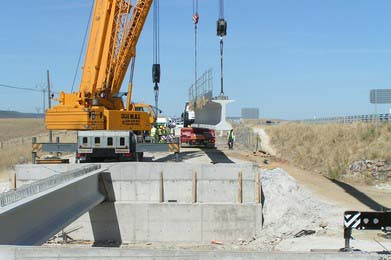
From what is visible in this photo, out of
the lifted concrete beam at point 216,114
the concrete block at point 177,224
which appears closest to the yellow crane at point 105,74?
the lifted concrete beam at point 216,114

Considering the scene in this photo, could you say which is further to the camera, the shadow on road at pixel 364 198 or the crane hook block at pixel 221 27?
the crane hook block at pixel 221 27

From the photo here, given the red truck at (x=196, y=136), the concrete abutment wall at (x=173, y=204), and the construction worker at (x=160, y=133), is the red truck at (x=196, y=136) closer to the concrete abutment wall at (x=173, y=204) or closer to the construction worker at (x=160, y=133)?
the construction worker at (x=160, y=133)

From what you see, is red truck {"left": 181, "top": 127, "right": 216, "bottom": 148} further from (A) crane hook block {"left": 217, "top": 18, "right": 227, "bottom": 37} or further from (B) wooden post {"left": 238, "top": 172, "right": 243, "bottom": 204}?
(B) wooden post {"left": 238, "top": 172, "right": 243, "bottom": 204}

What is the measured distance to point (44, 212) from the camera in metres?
11.5

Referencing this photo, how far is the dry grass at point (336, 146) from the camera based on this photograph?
34.2 metres

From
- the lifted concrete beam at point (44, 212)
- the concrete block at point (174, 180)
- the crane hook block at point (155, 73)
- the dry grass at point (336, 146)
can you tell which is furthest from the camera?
the dry grass at point (336, 146)

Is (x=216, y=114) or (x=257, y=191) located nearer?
(x=257, y=191)

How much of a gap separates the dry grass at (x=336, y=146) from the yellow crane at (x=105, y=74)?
1427cm

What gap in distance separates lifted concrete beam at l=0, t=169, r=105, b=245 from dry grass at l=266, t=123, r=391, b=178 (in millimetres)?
19498

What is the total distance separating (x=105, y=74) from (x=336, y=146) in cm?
2301

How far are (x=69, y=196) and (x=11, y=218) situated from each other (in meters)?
4.46

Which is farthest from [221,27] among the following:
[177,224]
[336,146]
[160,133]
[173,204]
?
[336,146]

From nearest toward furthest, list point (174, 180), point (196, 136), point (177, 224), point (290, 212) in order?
1. point (290, 212)
2. point (177, 224)
3. point (174, 180)
4. point (196, 136)

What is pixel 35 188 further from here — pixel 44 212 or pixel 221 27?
pixel 221 27
